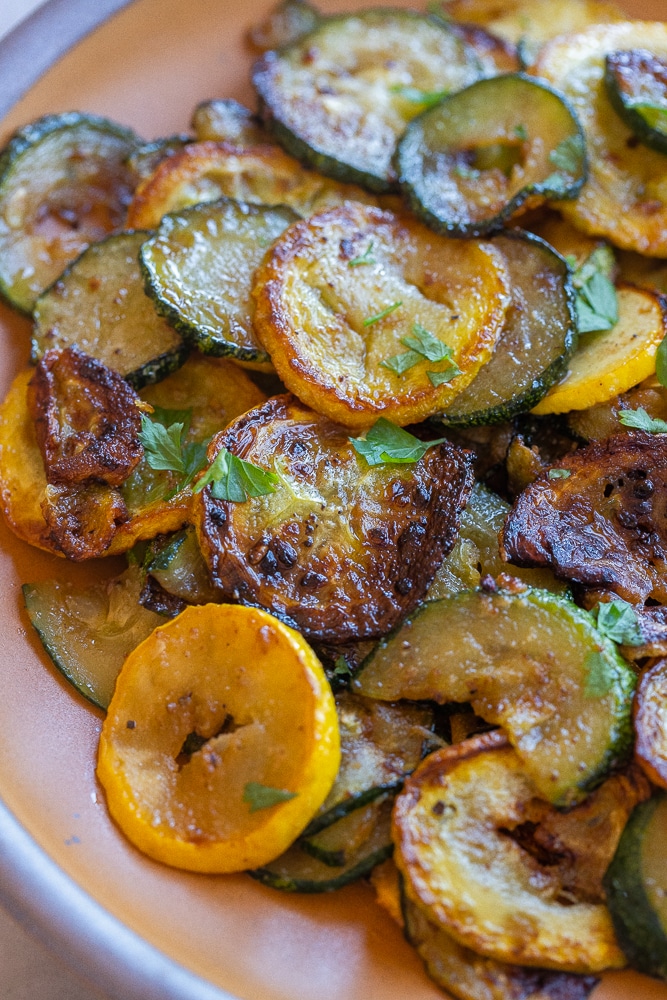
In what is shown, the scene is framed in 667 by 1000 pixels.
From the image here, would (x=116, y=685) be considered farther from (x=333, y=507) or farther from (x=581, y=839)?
(x=581, y=839)

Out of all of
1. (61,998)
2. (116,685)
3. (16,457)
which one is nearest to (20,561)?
(16,457)

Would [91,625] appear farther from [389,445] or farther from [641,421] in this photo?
[641,421]

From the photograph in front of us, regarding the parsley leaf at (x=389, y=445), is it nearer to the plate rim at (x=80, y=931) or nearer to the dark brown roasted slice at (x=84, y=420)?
the dark brown roasted slice at (x=84, y=420)

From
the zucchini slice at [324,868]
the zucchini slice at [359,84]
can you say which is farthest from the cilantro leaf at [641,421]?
the zucchini slice at [324,868]

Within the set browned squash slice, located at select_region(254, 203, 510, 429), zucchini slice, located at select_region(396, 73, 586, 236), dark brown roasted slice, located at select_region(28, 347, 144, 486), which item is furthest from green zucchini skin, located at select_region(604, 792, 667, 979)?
zucchini slice, located at select_region(396, 73, 586, 236)

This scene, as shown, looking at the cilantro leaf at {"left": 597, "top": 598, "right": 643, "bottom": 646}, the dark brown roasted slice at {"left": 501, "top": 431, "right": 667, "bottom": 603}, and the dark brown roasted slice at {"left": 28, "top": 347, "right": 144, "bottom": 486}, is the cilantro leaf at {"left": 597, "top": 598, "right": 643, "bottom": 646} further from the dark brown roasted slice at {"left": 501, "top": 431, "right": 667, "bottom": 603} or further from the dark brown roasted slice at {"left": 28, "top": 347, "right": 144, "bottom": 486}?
the dark brown roasted slice at {"left": 28, "top": 347, "right": 144, "bottom": 486}

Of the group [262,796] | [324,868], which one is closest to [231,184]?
[262,796]
